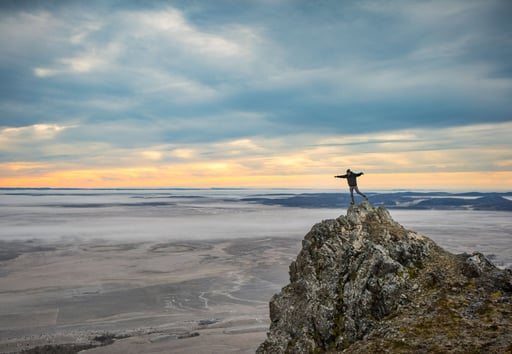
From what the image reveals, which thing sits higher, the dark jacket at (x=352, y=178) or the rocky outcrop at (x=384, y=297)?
the dark jacket at (x=352, y=178)

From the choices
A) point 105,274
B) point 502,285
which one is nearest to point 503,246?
point 105,274

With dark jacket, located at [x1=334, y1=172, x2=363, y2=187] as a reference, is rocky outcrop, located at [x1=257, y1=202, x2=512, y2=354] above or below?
below

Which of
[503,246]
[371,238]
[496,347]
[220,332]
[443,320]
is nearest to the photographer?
[496,347]

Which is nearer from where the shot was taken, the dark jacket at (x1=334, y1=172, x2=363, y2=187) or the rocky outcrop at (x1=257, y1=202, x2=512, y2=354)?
the rocky outcrop at (x1=257, y1=202, x2=512, y2=354)

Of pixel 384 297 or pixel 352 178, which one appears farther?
pixel 352 178

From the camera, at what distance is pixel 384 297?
1425 cm

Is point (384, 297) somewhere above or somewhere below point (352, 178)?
below

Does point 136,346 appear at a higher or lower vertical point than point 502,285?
lower

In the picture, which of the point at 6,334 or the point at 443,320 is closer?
the point at 443,320

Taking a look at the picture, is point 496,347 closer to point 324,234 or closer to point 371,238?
point 371,238

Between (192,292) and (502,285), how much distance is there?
40670mm

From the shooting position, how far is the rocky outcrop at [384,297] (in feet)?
38.3

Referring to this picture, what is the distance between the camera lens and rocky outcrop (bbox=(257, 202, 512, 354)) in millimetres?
11680

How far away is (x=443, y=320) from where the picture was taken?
12.1 m
